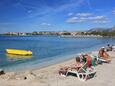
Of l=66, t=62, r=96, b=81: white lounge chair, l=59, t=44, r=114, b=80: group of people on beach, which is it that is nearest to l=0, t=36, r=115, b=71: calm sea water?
l=59, t=44, r=114, b=80: group of people on beach

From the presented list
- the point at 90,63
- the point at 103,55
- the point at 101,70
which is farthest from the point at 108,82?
the point at 103,55

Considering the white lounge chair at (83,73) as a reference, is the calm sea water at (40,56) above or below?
below

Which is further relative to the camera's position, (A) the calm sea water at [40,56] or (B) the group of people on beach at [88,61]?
(A) the calm sea water at [40,56]

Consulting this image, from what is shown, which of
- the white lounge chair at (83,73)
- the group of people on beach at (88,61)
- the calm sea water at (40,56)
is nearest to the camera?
the white lounge chair at (83,73)

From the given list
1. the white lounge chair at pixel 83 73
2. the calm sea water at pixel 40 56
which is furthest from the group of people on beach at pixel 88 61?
the calm sea water at pixel 40 56

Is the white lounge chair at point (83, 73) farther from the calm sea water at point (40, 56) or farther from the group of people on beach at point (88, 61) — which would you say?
the calm sea water at point (40, 56)

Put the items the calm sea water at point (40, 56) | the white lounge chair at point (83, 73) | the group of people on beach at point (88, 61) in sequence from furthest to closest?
the calm sea water at point (40, 56) → the group of people on beach at point (88, 61) → the white lounge chair at point (83, 73)

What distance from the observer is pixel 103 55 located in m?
21.4

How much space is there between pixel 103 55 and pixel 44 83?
9995 mm

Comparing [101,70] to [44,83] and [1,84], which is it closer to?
[44,83]

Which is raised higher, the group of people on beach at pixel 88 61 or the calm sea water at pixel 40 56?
the group of people on beach at pixel 88 61

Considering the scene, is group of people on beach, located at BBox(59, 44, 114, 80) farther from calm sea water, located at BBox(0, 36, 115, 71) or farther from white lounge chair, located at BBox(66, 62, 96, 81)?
calm sea water, located at BBox(0, 36, 115, 71)

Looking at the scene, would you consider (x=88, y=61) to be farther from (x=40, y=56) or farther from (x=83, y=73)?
(x=40, y=56)

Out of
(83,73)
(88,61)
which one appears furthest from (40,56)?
(83,73)
